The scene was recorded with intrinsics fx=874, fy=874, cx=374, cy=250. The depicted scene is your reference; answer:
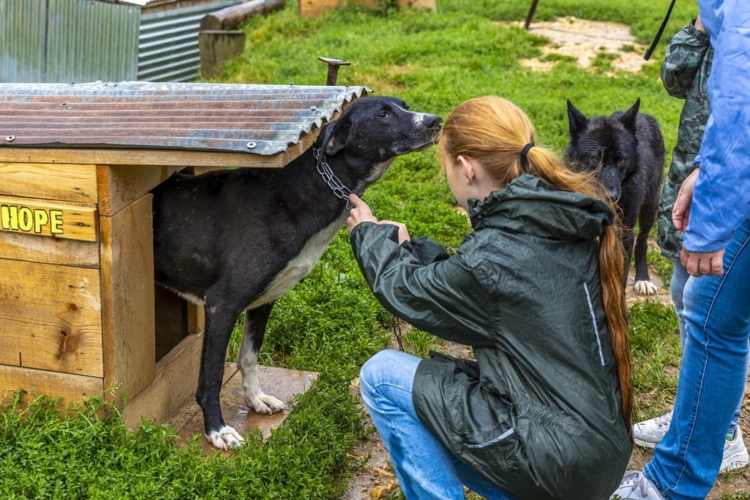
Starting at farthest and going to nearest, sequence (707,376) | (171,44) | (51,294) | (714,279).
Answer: (171,44)
(51,294)
(707,376)
(714,279)

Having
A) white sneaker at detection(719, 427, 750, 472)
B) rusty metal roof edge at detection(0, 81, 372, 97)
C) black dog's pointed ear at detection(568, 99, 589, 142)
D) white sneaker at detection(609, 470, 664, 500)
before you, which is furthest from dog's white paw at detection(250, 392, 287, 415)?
black dog's pointed ear at detection(568, 99, 589, 142)

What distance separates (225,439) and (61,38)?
7264 millimetres

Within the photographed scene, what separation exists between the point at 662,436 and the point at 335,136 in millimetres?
2007

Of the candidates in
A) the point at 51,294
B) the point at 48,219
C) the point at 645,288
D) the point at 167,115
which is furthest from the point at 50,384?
the point at 645,288

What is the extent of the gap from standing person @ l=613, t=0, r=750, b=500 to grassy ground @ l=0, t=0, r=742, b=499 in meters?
0.99

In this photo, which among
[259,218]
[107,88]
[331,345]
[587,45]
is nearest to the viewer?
[259,218]

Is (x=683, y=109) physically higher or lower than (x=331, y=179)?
higher

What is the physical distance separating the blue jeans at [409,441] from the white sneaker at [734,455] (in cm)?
139

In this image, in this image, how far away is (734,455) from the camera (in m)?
3.79

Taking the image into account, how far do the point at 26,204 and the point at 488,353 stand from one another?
188 cm

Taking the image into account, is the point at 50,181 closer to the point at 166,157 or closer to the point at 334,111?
the point at 166,157

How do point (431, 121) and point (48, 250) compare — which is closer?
point (48, 250)

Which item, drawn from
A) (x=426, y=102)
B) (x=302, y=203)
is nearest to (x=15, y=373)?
(x=302, y=203)

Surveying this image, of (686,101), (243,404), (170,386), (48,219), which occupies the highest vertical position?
(686,101)
